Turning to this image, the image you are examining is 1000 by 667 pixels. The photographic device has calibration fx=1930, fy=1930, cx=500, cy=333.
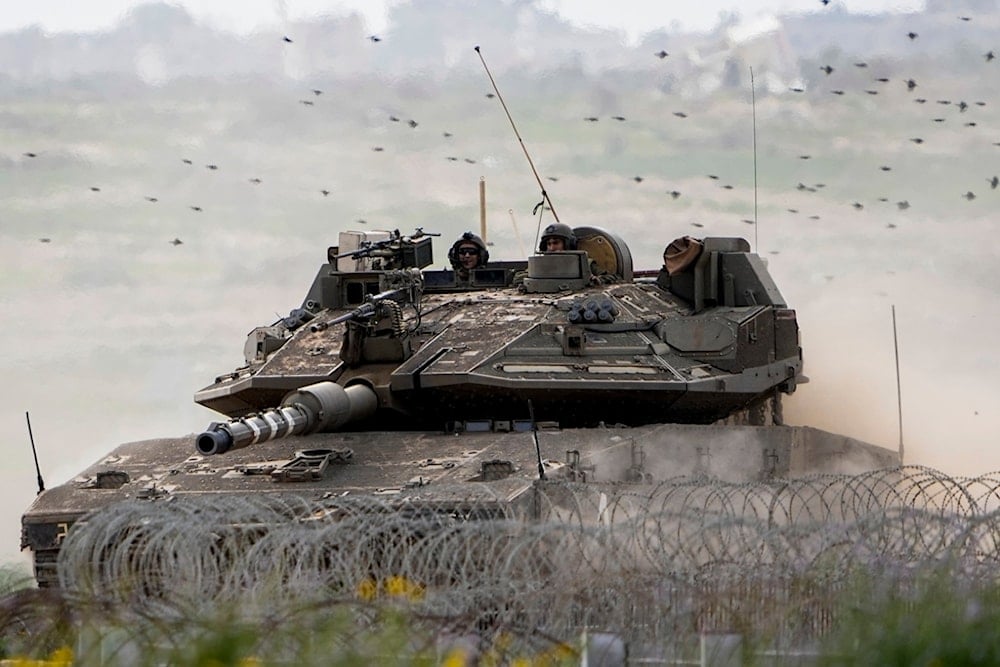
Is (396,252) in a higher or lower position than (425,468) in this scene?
higher

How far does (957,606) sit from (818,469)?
42.0ft

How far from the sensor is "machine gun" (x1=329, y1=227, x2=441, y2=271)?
23.2 m

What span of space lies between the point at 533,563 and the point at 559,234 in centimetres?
1014

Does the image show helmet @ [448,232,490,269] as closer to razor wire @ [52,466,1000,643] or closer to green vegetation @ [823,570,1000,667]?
razor wire @ [52,466,1000,643]

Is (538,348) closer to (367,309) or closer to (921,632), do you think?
(367,309)

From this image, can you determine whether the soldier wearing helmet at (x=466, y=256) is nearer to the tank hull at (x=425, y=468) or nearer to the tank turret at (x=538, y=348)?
the tank turret at (x=538, y=348)

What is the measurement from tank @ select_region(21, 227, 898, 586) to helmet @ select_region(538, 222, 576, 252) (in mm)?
103

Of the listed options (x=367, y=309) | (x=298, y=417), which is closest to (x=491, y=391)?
(x=367, y=309)

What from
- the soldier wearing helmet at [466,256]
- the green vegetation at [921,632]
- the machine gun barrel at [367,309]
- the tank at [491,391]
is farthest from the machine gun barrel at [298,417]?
the green vegetation at [921,632]

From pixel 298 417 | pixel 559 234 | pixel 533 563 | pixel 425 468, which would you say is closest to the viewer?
pixel 533 563

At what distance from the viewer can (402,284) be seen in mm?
21797

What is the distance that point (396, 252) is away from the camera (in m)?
23.5

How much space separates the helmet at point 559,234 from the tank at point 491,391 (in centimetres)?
10

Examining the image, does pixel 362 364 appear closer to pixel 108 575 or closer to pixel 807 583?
pixel 108 575
